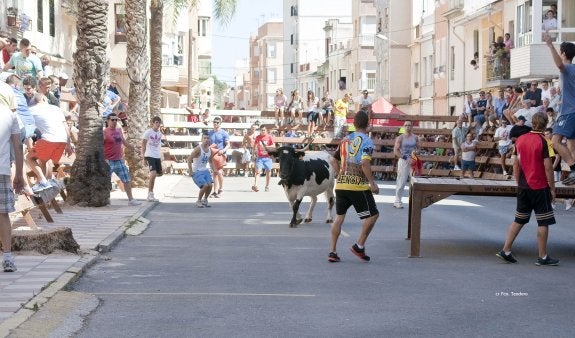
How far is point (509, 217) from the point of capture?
21.7 metres

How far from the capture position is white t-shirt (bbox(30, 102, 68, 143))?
1817 centimetres

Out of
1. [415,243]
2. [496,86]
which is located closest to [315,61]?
[496,86]

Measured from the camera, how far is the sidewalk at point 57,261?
31.0 feet

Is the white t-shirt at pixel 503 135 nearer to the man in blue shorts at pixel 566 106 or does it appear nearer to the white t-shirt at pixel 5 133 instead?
the man in blue shorts at pixel 566 106

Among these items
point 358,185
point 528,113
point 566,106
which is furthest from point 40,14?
point 566,106

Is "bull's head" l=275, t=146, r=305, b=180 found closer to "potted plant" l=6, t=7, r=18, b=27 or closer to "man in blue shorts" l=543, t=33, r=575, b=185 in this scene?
"man in blue shorts" l=543, t=33, r=575, b=185

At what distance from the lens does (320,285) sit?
11453 mm

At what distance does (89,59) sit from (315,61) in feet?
311

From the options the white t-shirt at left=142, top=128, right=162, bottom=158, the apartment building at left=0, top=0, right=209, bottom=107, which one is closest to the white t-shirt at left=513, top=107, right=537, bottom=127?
the white t-shirt at left=142, top=128, right=162, bottom=158

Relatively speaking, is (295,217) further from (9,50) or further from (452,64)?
(452,64)

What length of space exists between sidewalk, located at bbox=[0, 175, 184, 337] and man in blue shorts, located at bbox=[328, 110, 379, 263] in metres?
3.09

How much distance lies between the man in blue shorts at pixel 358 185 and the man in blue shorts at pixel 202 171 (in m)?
10.2

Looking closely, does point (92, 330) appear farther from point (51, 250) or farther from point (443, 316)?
point (51, 250)

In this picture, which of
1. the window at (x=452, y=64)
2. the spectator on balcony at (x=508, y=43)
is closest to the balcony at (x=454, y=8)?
the window at (x=452, y=64)
